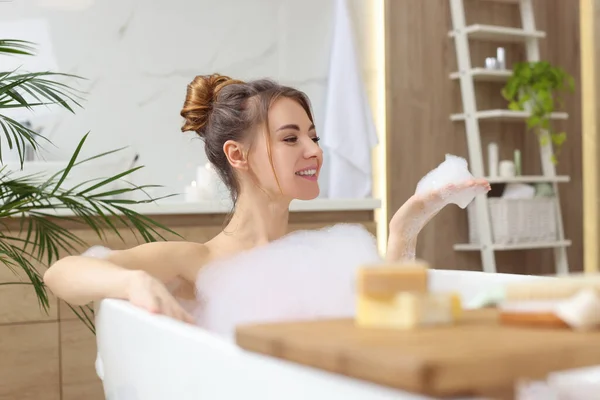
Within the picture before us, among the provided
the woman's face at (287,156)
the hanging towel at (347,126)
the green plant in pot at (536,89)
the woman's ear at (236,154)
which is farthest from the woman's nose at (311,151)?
the green plant in pot at (536,89)

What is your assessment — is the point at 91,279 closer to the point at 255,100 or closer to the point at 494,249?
the point at 255,100

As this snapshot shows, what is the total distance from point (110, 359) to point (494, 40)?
299 centimetres

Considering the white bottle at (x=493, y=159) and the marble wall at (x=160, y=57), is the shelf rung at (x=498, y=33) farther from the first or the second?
the marble wall at (x=160, y=57)

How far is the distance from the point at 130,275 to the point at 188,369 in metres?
0.36

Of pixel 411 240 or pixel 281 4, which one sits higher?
pixel 281 4

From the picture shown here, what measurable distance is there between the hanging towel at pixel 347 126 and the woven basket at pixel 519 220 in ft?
1.99

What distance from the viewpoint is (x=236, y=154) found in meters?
1.99

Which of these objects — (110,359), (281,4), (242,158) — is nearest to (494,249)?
(281,4)

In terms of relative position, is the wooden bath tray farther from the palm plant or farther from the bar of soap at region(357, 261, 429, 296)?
the palm plant

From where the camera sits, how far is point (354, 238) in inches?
78.8

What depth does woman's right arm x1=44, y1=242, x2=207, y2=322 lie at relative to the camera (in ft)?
4.80

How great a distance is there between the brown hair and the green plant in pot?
209cm

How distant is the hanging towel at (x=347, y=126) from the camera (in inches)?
142

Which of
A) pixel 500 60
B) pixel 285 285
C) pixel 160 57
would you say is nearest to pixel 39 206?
pixel 285 285
